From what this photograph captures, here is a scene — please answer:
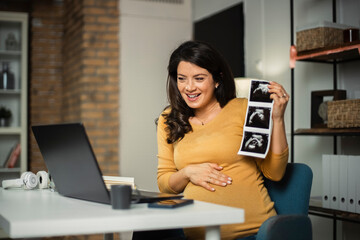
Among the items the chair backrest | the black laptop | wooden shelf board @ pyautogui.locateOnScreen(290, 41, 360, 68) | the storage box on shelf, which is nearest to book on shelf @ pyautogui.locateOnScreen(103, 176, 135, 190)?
Answer: the black laptop

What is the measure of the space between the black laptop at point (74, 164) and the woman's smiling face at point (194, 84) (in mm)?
594

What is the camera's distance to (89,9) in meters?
5.22

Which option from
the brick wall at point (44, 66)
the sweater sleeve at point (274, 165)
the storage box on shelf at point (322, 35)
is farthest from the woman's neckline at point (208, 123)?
the brick wall at point (44, 66)

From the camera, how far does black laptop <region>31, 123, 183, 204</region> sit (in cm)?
138

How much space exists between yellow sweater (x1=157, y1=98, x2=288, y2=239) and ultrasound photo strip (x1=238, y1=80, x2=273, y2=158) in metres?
0.09

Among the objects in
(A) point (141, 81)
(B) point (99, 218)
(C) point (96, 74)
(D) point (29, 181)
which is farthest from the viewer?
(A) point (141, 81)

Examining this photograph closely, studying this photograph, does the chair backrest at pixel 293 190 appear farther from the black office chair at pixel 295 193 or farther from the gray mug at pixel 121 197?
the gray mug at pixel 121 197

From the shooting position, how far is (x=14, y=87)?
5.70 metres

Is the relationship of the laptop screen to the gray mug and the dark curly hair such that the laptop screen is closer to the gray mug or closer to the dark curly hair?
the gray mug

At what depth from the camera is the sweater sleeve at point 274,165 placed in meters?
1.84

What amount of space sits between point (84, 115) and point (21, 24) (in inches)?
59.3

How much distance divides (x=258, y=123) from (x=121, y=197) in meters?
0.69

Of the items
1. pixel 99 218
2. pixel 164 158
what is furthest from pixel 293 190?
pixel 99 218

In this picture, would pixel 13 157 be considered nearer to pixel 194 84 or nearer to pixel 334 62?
pixel 334 62
